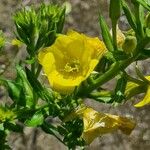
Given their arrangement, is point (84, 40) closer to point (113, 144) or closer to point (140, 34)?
point (140, 34)

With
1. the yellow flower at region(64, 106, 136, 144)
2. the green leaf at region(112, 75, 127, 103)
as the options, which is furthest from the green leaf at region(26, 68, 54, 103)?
the green leaf at region(112, 75, 127, 103)

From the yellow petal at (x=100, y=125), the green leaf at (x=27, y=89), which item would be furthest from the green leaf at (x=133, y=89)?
the green leaf at (x=27, y=89)

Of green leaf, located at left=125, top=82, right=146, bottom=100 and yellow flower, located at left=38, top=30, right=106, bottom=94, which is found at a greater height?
yellow flower, located at left=38, top=30, right=106, bottom=94

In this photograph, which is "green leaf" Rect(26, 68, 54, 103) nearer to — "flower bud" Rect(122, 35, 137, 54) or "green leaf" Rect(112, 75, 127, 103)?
"green leaf" Rect(112, 75, 127, 103)

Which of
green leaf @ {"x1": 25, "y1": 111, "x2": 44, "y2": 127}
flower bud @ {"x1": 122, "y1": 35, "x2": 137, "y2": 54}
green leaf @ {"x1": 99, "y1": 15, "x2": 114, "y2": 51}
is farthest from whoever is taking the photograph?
green leaf @ {"x1": 25, "y1": 111, "x2": 44, "y2": 127}

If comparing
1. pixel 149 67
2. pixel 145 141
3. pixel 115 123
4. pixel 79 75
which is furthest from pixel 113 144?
pixel 79 75

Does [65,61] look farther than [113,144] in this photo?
No

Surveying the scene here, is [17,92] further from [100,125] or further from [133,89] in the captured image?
[133,89]
